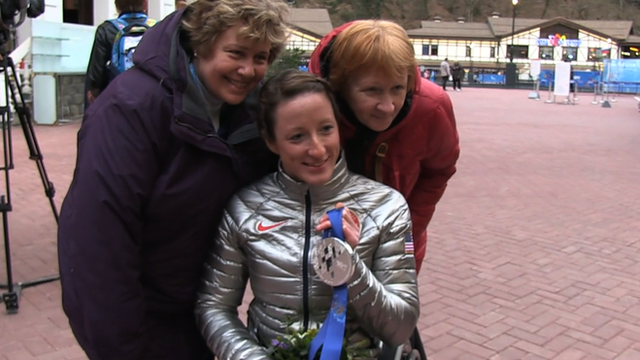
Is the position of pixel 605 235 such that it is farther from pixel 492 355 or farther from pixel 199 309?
pixel 199 309

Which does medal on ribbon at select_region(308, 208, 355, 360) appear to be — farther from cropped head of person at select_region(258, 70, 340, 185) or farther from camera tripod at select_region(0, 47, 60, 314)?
camera tripod at select_region(0, 47, 60, 314)

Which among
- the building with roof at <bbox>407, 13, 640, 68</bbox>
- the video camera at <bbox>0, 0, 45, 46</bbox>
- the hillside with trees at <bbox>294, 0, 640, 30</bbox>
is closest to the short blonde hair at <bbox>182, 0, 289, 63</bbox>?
the video camera at <bbox>0, 0, 45, 46</bbox>

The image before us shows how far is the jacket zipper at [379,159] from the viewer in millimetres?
2145

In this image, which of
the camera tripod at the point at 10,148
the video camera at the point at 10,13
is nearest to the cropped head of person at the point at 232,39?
the video camera at the point at 10,13

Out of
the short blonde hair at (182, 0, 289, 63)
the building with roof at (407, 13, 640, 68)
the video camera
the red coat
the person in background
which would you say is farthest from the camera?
the building with roof at (407, 13, 640, 68)

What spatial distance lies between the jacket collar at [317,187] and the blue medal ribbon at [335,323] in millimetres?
169

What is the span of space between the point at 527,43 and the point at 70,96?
200ft

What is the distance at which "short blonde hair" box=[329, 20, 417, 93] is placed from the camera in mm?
1896

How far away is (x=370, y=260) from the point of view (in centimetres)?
186

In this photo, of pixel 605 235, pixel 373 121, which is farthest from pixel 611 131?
pixel 373 121

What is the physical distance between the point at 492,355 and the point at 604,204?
4829 millimetres

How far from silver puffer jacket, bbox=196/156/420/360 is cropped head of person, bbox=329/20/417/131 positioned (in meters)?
0.21

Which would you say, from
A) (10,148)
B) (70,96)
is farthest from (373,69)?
(70,96)

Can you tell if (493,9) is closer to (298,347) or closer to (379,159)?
(379,159)
